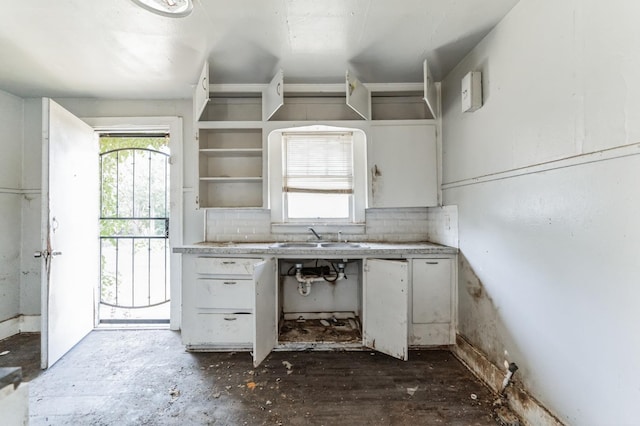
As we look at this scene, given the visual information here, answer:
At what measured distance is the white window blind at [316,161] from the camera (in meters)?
2.96

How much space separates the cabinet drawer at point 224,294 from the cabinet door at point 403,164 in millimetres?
1387

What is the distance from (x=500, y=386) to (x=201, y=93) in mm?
3155

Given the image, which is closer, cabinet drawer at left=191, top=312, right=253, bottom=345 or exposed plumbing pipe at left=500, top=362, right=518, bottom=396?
exposed plumbing pipe at left=500, top=362, right=518, bottom=396

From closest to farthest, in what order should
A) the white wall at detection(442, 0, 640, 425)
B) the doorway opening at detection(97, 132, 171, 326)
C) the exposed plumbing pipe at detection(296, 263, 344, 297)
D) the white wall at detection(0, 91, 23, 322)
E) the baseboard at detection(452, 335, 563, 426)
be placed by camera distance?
the white wall at detection(442, 0, 640, 425) < the baseboard at detection(452, 335, 563, 426) < the exposed plumbing pipe at detection(296, 263, 344, 297) < the white wall at detection(0, 91, 23, 322) < the doorway opening at detection(97, 132, 171, 326)

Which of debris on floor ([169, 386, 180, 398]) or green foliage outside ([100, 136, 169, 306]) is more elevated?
green foliage outside ([100, 136, 169, 306])

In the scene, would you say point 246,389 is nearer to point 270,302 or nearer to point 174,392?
point 174,392

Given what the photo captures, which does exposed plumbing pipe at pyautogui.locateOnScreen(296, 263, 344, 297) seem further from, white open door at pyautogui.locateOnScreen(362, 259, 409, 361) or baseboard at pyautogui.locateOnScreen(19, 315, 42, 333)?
baseboard at pyautogui.locateOnScreen(19, 315, 42, 333)

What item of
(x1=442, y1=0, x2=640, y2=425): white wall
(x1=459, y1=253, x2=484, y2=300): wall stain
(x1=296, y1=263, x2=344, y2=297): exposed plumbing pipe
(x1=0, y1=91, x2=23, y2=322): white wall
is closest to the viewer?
(x1=442, y1=0, x2=640, y2=425): white wall

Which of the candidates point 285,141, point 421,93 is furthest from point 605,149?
point 285,141

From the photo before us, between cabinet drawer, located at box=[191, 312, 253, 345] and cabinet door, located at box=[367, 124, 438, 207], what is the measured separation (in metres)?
Result: 1.56

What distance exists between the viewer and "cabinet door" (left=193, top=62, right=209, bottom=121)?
2.36m

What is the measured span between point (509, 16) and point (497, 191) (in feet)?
3.50

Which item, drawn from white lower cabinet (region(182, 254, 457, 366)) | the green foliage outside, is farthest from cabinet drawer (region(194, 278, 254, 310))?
the green foliage outside

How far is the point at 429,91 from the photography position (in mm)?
2447
